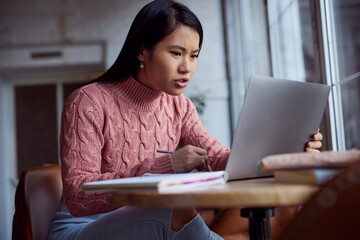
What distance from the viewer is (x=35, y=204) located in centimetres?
162

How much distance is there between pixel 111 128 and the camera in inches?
54.5

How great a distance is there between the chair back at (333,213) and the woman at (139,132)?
0.54m

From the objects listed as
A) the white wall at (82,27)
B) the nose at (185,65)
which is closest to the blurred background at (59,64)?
the white wall at (82,27)

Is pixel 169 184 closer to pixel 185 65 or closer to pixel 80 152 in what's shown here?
pixel 80 152

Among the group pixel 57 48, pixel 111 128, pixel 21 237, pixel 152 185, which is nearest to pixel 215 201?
pixel 152 185

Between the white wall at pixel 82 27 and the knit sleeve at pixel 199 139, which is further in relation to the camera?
the white wall at pixel 82 27

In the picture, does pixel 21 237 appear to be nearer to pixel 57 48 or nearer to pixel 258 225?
pixel 258 225

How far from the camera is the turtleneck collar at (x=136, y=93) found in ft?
4.92

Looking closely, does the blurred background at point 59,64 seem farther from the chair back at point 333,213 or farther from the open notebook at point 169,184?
the chair back at point 333,213

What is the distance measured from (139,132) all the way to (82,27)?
3.93 metres

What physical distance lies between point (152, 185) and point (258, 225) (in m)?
0.34

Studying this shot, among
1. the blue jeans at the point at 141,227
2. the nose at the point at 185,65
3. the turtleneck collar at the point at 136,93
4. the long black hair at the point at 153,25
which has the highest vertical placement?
the long black hair at the point at 153,25

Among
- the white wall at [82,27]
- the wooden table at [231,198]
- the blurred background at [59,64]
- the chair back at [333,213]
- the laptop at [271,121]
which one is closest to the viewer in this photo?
the chair back at [333,213]

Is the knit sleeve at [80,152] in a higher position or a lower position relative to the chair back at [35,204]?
higher
